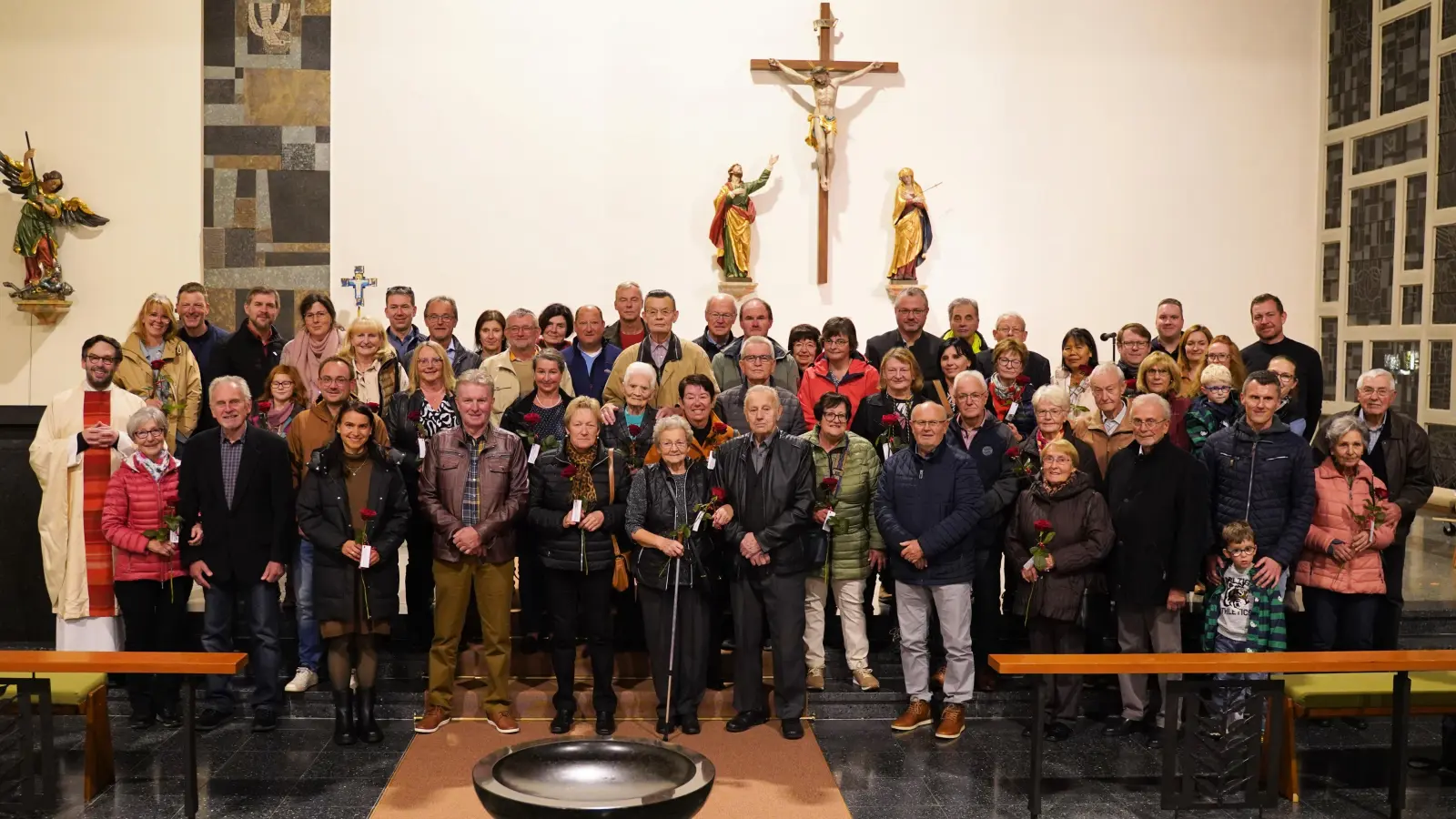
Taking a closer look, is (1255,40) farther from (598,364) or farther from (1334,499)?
(598,364)

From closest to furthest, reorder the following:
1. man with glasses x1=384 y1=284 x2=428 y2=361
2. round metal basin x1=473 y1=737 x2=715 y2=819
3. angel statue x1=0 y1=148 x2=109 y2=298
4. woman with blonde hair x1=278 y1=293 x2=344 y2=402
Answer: round metal basin x1=473 y1=737 x2=715 y2=819 < woman with blonde hair x1=278 y1=293 x2=344 y2=402 < man with glasses x1=384 y1=284 x2=428 y2=361 < angel statue x1=0 y1=148 x2=109 y2=298

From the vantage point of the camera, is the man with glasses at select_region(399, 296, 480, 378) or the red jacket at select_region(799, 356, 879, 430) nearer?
the red jacket at select_region(799, 356, 879, 430)

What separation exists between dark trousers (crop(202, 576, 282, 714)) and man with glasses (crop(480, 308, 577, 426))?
129 cm

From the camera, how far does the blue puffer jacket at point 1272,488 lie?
5.27 metres

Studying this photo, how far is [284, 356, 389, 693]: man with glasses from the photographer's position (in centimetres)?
542

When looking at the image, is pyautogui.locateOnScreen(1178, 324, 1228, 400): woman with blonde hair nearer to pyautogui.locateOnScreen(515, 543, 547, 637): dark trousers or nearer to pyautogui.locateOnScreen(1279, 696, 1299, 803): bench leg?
pyautogui.locateOnScreen(1279, 696, 1299, 803): bench leg

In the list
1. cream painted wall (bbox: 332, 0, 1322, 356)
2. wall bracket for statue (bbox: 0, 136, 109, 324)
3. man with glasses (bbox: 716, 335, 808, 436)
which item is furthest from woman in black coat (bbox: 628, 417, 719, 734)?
wall bracket for statue (bbox: 0, 136, 109, 324)

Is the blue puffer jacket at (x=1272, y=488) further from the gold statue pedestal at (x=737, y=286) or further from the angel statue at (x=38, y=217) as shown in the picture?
the angel statue at (x=38, y=217)

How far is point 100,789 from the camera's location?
187 inches

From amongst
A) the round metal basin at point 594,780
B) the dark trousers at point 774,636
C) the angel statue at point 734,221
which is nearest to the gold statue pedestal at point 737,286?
the angel statue at point 734,221

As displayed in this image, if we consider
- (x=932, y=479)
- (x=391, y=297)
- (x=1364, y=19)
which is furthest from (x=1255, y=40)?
(x=391, y=297)

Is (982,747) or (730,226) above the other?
(730,226)

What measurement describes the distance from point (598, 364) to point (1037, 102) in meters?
5.20

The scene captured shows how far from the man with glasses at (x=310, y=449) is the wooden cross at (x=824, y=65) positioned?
16.1 ft
